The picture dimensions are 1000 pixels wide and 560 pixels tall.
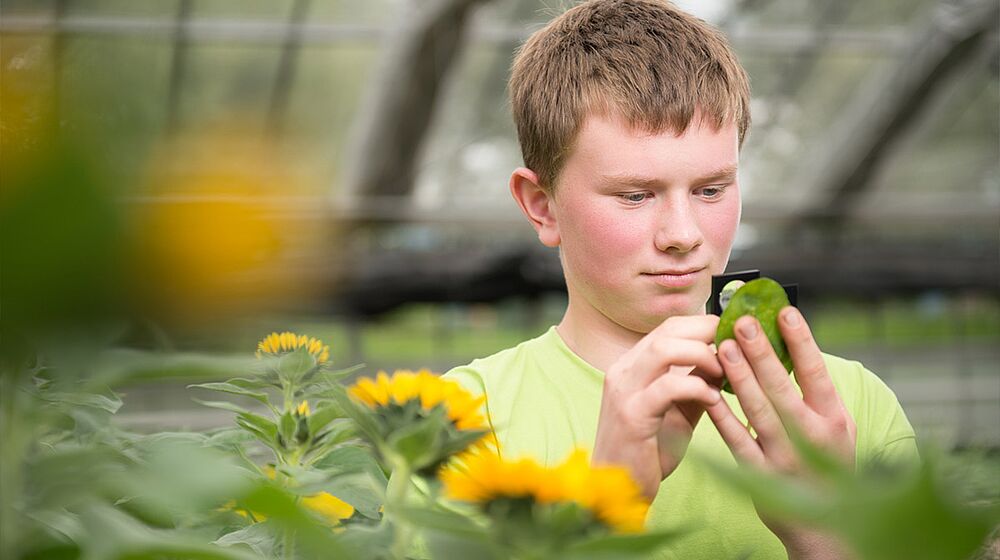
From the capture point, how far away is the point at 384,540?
1.29 feet

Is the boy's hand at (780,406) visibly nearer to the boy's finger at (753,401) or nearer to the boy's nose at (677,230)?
the boy's finger at (753,401)

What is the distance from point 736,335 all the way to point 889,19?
8837 mm

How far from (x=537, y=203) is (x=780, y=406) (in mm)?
578

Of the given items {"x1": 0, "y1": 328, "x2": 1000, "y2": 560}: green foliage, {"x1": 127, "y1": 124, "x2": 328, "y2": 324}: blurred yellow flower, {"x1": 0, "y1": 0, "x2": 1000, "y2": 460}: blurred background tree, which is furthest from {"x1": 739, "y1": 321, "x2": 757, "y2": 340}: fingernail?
{"x1": 127, "y1": 124, "x2": 328, "y2": 324}: blurred yellow flower

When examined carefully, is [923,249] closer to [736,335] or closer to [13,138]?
Result: [736,335]

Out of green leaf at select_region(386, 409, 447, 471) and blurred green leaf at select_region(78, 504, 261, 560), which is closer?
blurred green leaf at select_region(78, 504, 261, 560)

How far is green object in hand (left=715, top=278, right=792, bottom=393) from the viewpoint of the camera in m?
0.63

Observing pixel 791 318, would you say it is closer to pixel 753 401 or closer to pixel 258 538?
pixel 753 401

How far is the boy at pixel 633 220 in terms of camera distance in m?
0.99

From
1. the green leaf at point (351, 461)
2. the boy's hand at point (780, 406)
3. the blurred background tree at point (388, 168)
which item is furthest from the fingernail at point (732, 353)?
the green leaf at point (351, 461)

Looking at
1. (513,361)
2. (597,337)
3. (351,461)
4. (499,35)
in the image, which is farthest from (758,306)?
(499,35)

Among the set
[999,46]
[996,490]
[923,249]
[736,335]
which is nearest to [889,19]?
[999,46]

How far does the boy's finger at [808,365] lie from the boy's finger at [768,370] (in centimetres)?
1

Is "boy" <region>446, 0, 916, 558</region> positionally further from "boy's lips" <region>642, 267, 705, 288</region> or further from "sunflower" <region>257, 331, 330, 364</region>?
"sunflower" <region>257, 331, 330, 364</region>
